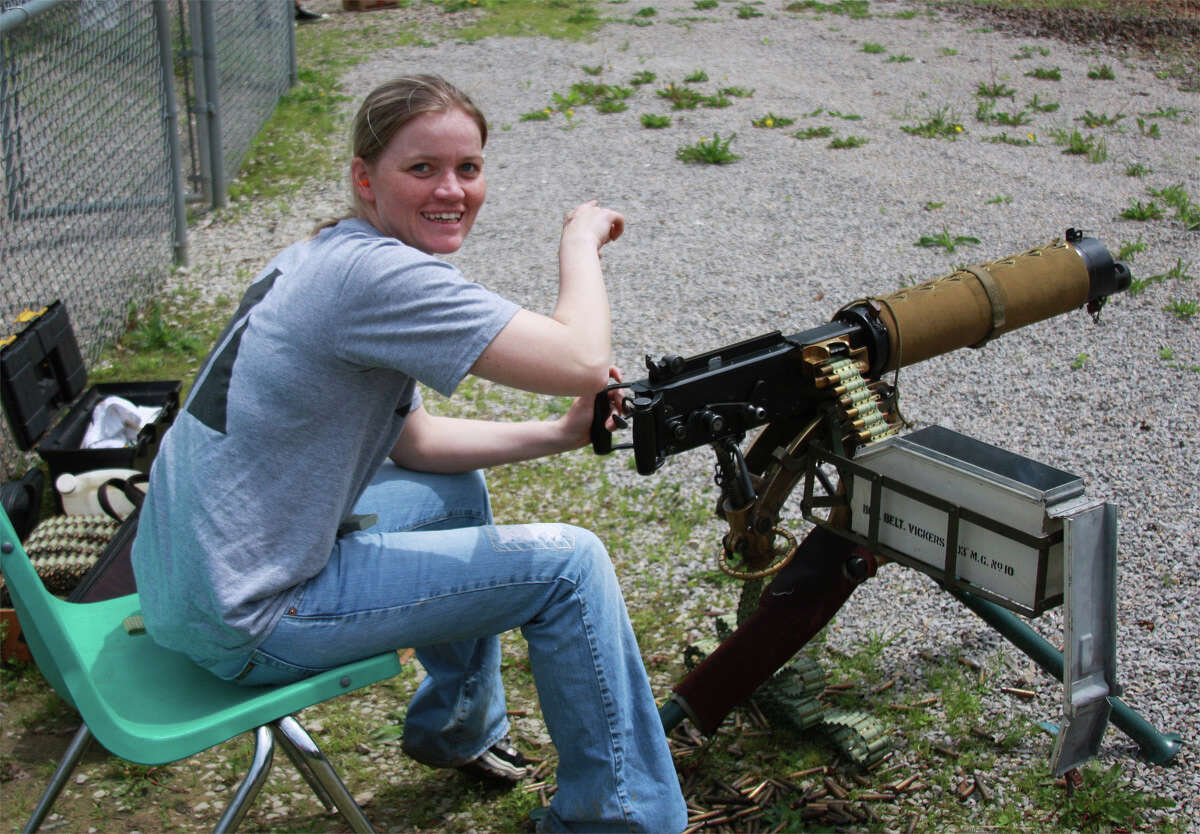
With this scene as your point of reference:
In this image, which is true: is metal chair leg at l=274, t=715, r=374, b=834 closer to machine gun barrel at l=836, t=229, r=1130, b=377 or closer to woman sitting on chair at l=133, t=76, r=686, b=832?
woman sitting on chair at l=133, t=76, r=686, b=832

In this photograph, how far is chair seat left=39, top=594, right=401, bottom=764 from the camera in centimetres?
202

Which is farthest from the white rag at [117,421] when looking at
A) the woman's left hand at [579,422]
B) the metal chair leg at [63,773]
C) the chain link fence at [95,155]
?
the woman's left hand at [579,422]

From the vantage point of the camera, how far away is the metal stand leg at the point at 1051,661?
→ 8.79 feet

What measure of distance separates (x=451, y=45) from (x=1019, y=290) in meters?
8.93

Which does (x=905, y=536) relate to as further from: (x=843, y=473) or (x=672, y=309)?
(x=672, y=309)

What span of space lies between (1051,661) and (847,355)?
960 mm

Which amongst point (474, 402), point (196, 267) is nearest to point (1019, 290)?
point (474, 402)

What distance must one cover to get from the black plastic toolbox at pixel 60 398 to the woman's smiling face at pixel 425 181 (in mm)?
1972

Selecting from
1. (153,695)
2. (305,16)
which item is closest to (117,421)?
(153,695)

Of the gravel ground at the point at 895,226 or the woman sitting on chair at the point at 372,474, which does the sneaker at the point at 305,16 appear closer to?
the gravel ground at the point at 895,226

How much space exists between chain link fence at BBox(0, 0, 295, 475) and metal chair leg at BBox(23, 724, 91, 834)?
78.7 inches

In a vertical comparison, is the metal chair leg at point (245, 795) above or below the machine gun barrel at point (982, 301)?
below

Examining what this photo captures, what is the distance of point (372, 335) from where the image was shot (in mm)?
2041

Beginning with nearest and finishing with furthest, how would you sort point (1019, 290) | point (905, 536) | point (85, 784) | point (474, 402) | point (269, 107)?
1. point (905, 536)
2. point (1019, 290)
3. point (85, 784)
4. point (474, 402)
5. point (269, 107)
